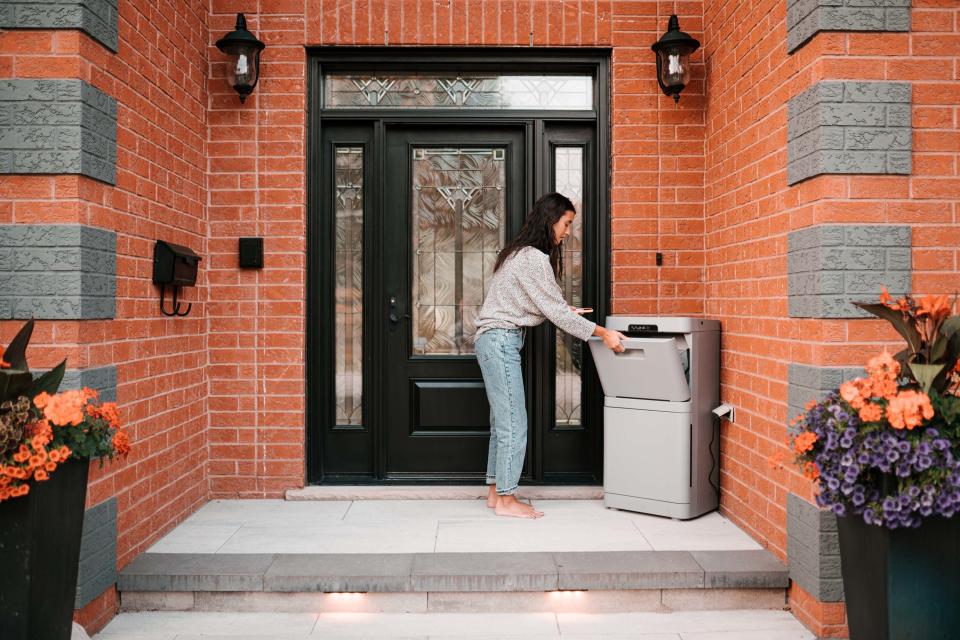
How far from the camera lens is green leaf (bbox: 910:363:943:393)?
2.04 metres

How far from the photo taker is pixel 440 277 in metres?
4.18

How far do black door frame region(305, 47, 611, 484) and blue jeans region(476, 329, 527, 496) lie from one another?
0.50 metres

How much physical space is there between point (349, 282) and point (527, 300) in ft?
3.78

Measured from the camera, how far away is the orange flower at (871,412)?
6.46 ft

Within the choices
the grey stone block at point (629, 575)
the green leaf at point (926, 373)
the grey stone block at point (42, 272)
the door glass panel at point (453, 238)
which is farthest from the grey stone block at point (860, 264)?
the grey stone block at point (42, 272)

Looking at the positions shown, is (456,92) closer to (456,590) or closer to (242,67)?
(242,67)

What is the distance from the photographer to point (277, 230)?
3971mm

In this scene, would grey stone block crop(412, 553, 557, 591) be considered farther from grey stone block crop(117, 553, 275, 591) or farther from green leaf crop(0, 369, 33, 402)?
green leaf crop(0, 369, 33, 402)

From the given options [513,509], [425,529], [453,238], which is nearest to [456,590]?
[425,529]

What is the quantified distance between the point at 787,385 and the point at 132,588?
9.01ft

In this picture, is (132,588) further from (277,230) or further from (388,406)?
(277,230)

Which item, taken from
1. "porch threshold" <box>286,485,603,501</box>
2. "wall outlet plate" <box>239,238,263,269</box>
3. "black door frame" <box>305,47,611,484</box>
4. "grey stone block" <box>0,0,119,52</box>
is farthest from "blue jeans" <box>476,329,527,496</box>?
"grey stone block" <box>0,0,119,52</box>

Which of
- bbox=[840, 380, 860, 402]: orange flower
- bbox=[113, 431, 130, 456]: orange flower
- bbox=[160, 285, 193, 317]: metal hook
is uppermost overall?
bbox=[160, 285, 193, 317]: metal hook

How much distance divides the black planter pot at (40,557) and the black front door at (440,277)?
6.80ft
